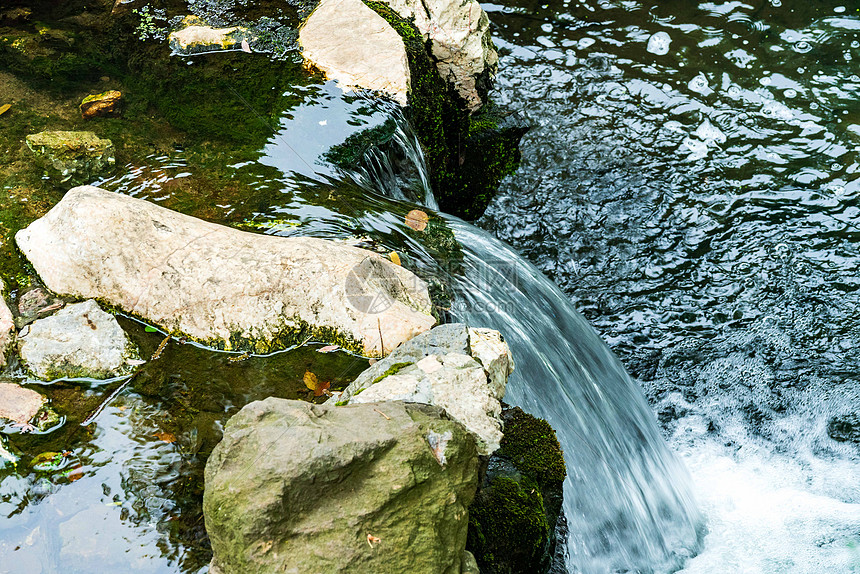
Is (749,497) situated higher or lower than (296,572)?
lower

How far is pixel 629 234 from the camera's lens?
6.00 meters

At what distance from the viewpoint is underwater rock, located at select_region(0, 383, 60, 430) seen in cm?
294

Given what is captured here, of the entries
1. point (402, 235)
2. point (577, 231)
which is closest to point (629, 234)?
point (577, 231)

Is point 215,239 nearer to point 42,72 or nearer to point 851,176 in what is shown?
point 42,72

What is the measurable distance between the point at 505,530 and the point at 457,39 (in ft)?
15.4

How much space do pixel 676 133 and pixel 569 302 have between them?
2721 millimetres

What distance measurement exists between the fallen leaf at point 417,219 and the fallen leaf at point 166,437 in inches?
81.6

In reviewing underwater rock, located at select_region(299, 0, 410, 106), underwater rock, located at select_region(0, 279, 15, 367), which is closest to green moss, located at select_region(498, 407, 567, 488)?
underwater rock, located at select_region(0, 279, 15, 367)

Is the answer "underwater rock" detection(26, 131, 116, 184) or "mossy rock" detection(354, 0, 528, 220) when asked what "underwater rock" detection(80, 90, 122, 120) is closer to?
"underwater rock" detection(26, 131, 116, 184)

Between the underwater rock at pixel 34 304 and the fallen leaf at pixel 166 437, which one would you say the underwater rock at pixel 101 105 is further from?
the fallen leaf at pixel 166 437

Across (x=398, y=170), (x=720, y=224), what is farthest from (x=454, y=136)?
(x=720, y=224)

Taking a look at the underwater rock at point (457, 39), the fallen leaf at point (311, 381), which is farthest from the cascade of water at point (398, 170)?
the fallen leaf at point (311, 381)

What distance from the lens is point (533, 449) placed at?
3.10m

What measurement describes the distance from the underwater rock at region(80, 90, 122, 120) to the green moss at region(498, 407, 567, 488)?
3.94 m
